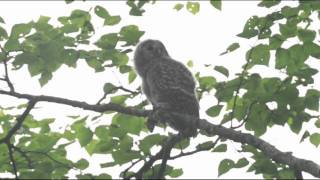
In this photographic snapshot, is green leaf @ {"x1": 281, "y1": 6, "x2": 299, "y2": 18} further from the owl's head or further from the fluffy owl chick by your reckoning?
the owl's head

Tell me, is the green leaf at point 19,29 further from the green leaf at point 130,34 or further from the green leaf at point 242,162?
the green leaf at point 242,162

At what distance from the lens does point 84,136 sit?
569 cm

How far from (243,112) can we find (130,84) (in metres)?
1.58

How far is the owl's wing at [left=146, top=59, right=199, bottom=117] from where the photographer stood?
7645 millimetres

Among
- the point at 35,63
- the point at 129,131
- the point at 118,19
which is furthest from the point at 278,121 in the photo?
the point at 35,63

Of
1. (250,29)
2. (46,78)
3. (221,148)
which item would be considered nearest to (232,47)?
(250,29)

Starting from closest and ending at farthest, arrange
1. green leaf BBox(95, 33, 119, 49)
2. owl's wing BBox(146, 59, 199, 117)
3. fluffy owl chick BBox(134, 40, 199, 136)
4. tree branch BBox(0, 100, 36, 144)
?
tree branch BBox(0, 100, 36, 144), green leaf BBox(95, 33, 119, 49), fluffy owl chick BBox(134, 40, 199, 136), owl's wing BBox(146, 59, 199, 117)

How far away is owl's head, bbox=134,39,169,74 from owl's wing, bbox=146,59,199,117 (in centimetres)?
73

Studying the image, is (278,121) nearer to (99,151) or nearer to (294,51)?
(294,51)

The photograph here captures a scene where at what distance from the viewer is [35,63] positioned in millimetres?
6035

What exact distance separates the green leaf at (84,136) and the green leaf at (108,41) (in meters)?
0.94

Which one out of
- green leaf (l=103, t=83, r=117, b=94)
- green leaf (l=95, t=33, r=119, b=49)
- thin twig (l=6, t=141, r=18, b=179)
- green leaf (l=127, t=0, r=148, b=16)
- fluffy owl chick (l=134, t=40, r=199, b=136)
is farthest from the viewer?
fluffy owl chick (l=134, t=40, r=199, b=136)

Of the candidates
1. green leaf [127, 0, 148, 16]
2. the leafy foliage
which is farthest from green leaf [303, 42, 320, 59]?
green leaf [127, 0, 148, 16]

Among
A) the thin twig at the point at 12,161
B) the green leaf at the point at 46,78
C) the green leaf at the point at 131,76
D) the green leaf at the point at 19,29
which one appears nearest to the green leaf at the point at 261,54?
the green leaf at the point at 131,76
